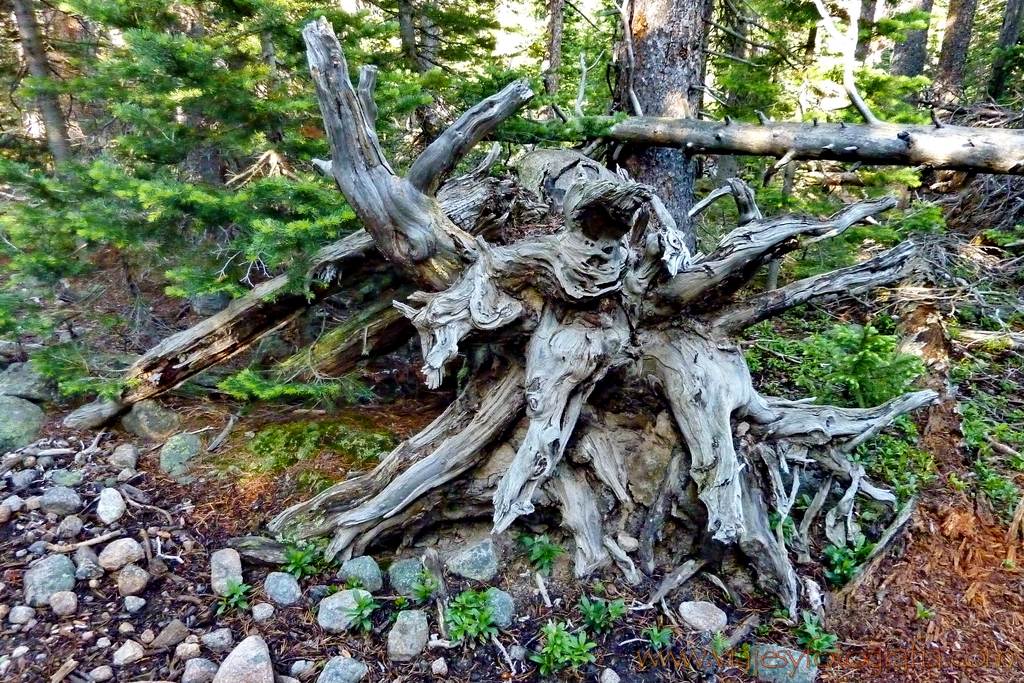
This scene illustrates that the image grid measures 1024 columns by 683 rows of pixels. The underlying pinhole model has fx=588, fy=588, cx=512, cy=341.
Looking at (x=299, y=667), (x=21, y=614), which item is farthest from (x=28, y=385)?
(x=299, y=667)

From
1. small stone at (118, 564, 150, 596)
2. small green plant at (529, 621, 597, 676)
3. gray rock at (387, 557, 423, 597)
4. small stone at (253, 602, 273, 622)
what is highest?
small stone at (118, 564, 150, 596)

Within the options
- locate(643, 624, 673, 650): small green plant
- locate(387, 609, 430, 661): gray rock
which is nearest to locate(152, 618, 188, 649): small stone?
locate(387, 609, 430, 661): gray rock

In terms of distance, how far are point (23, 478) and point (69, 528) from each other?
72 cm

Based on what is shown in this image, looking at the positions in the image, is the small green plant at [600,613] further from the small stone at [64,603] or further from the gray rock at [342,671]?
the small stone at [64,603]

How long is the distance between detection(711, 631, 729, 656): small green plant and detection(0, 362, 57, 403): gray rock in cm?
558

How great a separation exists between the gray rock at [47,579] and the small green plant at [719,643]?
155 inches

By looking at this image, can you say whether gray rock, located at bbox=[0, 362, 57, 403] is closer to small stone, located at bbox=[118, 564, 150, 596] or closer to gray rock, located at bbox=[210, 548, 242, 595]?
small stone, located at bbox=[118, 564, 150, 596]

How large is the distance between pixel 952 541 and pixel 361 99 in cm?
490

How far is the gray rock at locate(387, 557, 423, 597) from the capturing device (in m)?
3.83

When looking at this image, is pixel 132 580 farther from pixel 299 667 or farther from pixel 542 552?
pixel 542 552

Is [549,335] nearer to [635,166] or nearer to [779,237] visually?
[779,237]

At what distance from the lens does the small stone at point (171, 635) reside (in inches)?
134

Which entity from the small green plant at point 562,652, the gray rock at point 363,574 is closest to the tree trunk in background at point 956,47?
the small green plant at point 562,652

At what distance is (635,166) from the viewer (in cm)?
588
